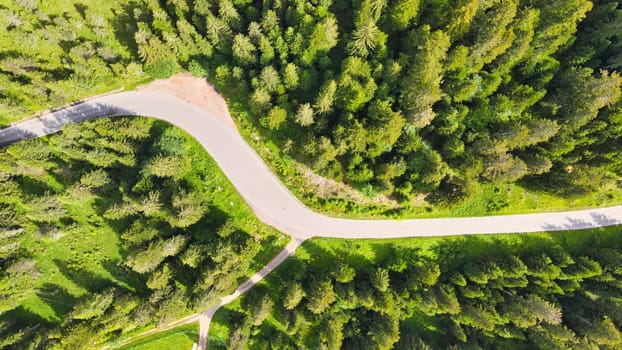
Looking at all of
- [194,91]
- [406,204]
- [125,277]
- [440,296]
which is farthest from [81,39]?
[440,296]

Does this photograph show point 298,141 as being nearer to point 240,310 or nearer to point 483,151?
point 483,151

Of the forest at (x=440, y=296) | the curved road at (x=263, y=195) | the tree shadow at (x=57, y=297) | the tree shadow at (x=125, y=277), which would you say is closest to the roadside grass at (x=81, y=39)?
the curved road at (x=263, y=195)

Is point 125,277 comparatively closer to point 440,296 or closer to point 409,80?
point 440,296

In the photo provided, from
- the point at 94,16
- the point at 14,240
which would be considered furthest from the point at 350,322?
the point at 94,16

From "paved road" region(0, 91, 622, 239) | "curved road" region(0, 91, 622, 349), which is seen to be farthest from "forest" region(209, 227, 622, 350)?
"paved road" region(0, 91, 622, 239)

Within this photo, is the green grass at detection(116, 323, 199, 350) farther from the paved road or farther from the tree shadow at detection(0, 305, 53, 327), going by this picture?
the paved road

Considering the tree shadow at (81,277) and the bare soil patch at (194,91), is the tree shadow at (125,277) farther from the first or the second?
the bare soil patch at (194,91)
